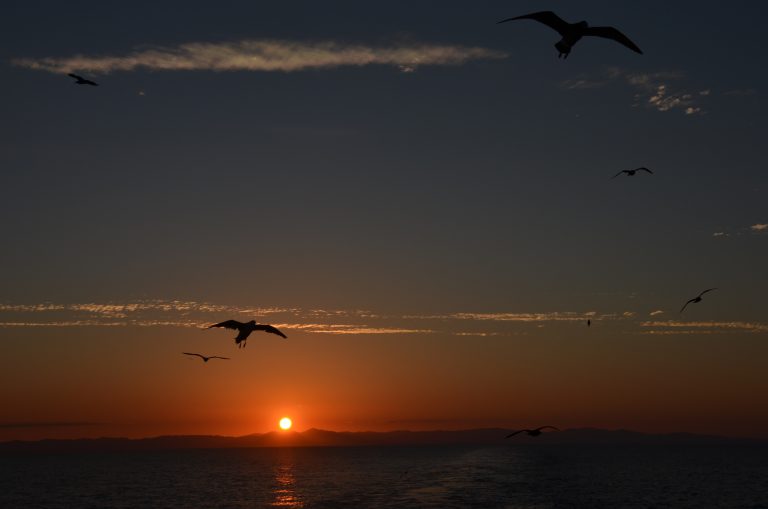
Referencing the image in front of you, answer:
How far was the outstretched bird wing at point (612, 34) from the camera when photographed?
27703 mm

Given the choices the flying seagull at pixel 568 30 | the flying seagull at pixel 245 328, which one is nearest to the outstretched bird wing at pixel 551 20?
the flying seagull at pixel 568 30

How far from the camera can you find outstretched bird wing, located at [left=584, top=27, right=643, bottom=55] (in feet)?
90.9

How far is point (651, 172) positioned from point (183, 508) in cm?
8925

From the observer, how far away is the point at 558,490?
12600 cm

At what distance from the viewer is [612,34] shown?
28.9 metres

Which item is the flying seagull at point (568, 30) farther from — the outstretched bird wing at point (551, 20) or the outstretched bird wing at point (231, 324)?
the outstretched bird wing at point (231, 324)

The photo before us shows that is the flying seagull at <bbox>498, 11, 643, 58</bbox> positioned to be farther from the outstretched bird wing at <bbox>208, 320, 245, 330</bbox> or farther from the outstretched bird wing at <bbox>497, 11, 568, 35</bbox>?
the outstretched bird wing at <bbox>208, 320, 245, 330</bbox>

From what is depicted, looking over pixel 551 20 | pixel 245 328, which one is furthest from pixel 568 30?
pixel 245 328

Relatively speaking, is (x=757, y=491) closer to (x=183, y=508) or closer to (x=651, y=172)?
(x=183, y=508)

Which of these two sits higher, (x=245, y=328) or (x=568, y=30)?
(x=568, y=30)

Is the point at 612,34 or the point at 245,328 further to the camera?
the point at 245,328

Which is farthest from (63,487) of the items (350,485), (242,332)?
(242,332)

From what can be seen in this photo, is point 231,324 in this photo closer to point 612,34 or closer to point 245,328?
point 245,328

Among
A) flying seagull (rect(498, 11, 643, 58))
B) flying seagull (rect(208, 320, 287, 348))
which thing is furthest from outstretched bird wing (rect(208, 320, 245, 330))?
flying seagull (rect(498, 11, 643, 58))
